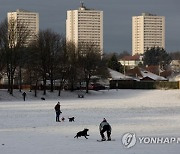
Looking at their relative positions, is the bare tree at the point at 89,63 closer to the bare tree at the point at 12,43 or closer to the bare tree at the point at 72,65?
the bare tree at the point at 72,65

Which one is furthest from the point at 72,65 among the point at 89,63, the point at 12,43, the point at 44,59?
the point at 12,43

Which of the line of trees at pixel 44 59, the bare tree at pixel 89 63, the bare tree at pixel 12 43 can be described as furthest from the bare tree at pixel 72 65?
the bare tree at pixel 12 43

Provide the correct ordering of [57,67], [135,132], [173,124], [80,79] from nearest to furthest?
[135,132] < [173,124] < [57,67] < [80,79]

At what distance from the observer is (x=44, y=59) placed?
88500 mm

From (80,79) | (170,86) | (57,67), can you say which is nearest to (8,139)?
(57,67)

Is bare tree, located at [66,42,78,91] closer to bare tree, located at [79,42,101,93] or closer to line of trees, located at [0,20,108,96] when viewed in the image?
line of trees, located at [0,20,108,96]

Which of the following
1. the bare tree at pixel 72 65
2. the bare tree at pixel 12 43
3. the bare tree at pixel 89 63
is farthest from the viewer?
the bare tree at pixel 89 63

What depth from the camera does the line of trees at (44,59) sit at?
84.1 meters

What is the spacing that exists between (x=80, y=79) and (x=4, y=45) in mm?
19000

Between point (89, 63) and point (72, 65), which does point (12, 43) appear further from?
point (89, 63)

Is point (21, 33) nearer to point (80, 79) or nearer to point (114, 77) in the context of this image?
point (80, 79)

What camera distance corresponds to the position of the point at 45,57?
8888cm

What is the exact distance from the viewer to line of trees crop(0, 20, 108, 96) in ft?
276

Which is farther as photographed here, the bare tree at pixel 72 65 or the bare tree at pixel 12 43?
the bare tree at pixel 72 65
